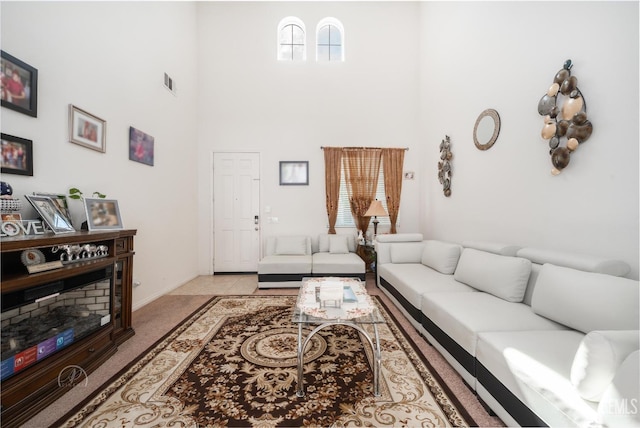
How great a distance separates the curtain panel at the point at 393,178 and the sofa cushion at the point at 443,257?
153cm

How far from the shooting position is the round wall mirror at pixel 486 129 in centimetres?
283

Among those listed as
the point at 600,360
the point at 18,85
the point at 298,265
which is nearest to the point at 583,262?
the point at 600,360

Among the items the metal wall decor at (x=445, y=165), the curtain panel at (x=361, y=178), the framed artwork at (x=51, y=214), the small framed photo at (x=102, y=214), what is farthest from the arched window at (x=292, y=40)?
the framed artwork at (x=51, y=214)

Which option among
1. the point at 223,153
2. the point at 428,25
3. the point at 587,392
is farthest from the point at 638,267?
the point at 223,153

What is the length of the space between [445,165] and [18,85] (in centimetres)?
458

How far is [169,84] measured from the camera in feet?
12.3

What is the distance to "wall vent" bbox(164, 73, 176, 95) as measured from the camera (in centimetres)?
366

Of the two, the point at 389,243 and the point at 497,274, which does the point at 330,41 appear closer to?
the point at 389,243

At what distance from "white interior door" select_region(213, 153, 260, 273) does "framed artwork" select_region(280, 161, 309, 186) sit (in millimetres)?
474

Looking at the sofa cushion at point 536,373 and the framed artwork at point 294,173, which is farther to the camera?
the framed artwork at point 294,173

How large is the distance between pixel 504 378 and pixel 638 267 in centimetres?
125

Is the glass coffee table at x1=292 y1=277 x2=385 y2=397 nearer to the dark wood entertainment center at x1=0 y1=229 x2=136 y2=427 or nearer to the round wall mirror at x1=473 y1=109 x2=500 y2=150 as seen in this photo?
the dark wood entertainment center at x1=0 y1=229 x2=136 y2=427

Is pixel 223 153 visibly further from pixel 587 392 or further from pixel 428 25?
pixel 587 392

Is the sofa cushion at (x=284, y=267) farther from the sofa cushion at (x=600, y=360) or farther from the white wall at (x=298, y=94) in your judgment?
the sofa cushion at (x=600, y=360)
